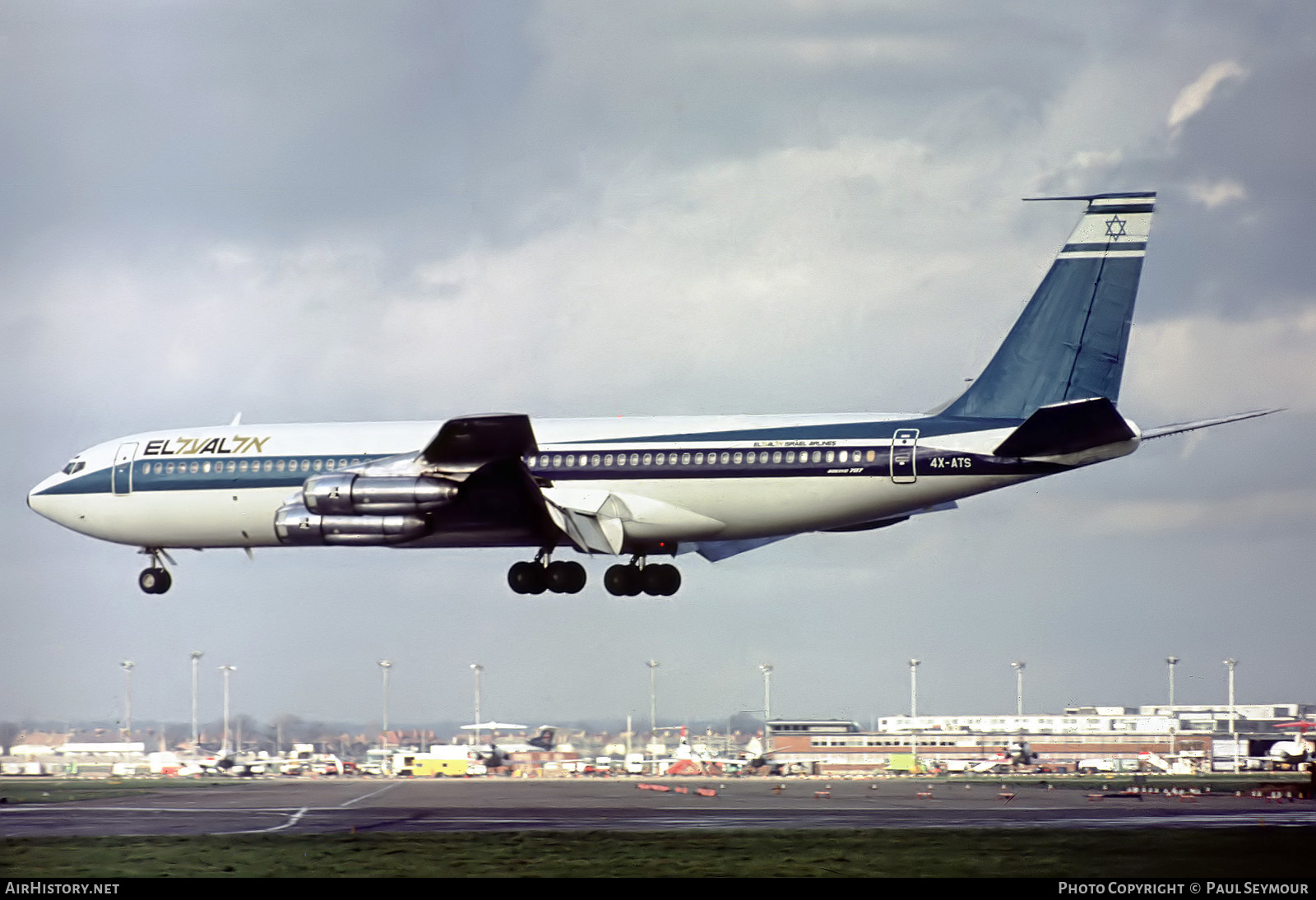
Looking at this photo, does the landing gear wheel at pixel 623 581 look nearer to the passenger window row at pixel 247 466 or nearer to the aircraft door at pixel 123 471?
the passenger window row at pixel 247 466

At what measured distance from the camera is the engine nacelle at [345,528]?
4322 cm

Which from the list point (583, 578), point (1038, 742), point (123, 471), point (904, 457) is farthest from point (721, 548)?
point (1038, 742)

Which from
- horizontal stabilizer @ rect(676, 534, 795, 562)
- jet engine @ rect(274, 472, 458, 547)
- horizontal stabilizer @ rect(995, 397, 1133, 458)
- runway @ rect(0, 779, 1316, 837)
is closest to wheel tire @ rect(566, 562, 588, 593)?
horizontal stabilizer @ rect(676, 534, 795, 562)

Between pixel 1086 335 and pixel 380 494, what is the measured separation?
18450mm

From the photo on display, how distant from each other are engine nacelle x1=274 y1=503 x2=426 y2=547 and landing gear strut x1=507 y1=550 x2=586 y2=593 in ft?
13.2

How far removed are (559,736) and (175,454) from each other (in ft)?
71.4

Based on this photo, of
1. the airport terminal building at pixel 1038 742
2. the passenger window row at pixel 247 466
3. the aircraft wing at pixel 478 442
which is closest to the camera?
the aircraft wing at pixel 478 442

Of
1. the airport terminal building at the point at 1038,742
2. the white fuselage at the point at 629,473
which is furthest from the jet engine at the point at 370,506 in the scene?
the airport terminal building at the point at 1038,742

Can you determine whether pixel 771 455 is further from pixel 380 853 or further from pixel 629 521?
pixel 380 853

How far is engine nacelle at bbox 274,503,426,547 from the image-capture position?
4322 centimetres

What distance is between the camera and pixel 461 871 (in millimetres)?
26141

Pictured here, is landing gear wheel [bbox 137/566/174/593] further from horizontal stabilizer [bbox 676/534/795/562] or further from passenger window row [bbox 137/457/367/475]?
horizontal stabilizer [bbox 676/534/795/562]

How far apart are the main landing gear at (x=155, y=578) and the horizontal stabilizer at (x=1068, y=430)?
85.2 ft
